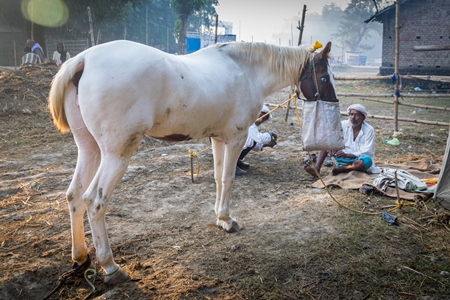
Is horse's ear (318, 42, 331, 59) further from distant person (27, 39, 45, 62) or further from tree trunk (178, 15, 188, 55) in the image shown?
tree trunk (178, 15, 188, 55)

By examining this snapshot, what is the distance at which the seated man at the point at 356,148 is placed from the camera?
5.21 m

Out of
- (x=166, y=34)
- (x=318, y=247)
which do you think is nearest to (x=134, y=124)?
(x=318, y=247)

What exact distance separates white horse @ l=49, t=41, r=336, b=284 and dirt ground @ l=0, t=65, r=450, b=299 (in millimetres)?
443

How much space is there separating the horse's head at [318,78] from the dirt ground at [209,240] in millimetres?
1371

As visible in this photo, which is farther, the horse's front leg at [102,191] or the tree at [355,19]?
the tree at [355,19]

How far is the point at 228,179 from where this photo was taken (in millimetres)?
3719

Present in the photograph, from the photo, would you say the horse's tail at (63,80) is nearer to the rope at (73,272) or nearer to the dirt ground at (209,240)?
the rope at (73,272)

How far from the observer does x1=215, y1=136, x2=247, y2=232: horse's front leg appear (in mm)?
3633

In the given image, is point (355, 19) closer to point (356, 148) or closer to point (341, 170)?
point (356, 148)

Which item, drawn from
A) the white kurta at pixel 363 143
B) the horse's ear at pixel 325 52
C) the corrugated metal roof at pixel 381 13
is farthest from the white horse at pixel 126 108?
the corrugated metal roof at pixel 381 13

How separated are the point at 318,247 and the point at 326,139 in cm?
132

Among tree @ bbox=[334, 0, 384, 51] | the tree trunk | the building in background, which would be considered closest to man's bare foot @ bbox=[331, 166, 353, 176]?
the building in background

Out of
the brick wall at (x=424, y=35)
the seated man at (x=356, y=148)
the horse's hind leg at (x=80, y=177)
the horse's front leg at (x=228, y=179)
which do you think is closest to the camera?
the horse's hind leg at (x=80, y=177)

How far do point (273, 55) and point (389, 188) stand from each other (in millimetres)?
2401
